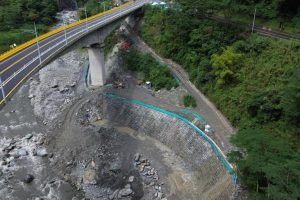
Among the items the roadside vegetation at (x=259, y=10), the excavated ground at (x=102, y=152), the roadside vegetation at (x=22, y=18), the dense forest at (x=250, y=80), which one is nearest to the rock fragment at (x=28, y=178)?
the excavated ground at (x=102, y=152)

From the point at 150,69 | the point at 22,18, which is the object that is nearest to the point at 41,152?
the point at 150,69

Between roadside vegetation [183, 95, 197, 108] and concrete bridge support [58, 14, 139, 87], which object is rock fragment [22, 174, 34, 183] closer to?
roadside vegetation [183, 95, 197, 108]

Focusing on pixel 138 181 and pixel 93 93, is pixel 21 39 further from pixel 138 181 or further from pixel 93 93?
pixel 138 181

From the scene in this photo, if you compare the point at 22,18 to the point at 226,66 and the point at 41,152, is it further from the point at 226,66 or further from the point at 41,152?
the point at 226,66

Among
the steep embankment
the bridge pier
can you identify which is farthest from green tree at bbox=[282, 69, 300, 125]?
the bridge pier

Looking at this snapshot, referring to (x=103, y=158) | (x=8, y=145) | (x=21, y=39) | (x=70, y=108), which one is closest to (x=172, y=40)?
(x=70, y=108)

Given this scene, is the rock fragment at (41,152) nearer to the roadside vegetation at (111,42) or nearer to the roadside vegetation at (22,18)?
the roadside vegetation at (111,42)
